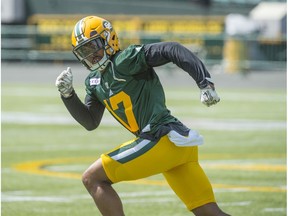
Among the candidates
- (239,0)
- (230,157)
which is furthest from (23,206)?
(239,0)

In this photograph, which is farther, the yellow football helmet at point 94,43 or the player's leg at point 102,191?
the yellow football helmet at point 94,43

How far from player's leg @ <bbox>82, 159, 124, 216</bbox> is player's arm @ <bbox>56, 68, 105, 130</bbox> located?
68 cm

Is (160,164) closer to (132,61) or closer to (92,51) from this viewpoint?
(132,61)

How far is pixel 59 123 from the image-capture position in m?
19.3

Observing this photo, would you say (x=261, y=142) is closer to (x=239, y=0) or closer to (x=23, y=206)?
(x=23, y=206)

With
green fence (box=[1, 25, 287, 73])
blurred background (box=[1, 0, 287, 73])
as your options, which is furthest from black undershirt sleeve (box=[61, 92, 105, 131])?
green fence (box=[1, 25, 287, 73])

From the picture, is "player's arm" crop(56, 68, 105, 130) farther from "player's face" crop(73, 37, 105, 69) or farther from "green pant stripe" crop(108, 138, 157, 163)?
"green pant stripe" crop(108, 138, 157, 163)

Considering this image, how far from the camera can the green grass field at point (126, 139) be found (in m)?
10.2

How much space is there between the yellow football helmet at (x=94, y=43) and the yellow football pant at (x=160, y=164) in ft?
2.28

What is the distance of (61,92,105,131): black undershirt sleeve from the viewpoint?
25.5 feet

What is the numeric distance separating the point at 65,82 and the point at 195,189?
1.33 metres

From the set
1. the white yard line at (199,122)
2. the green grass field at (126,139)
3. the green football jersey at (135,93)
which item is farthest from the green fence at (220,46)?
the green football jersey at (135,93)

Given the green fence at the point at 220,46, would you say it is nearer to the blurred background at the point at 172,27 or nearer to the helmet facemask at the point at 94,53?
the blurred background at the point at 172,27

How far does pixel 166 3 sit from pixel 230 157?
1096 inches
